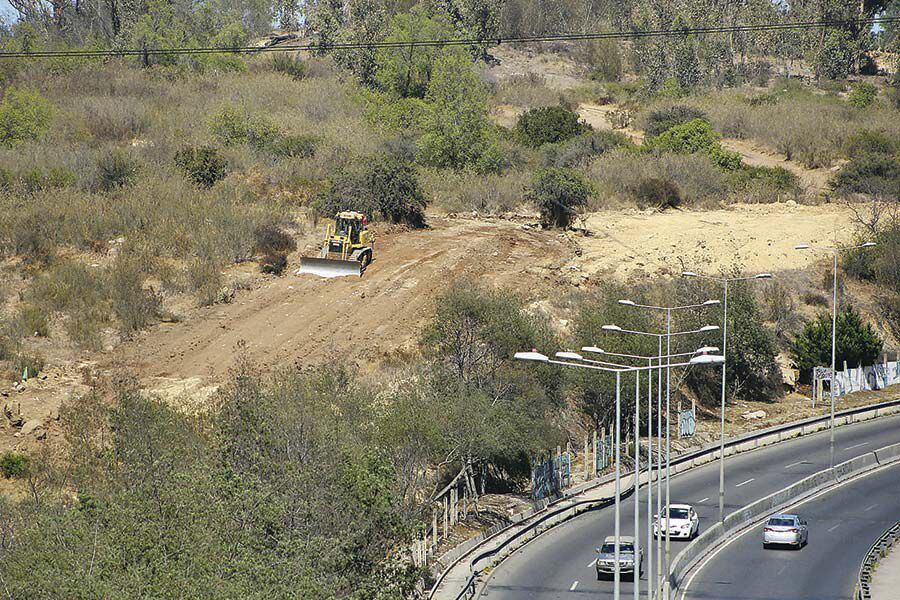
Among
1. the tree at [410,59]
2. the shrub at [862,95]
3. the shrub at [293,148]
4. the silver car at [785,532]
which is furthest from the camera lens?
the shrub at [862,95]

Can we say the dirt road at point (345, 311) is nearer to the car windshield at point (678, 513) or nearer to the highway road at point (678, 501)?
the highway road at point (678, 501)

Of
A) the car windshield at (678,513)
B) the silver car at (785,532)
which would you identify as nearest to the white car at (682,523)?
the car windshield at (678,513)

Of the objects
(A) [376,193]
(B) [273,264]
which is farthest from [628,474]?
(A) [376,193]

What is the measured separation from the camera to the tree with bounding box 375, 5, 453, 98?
8738 centimetres

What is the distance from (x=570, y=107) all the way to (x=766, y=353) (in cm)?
4767

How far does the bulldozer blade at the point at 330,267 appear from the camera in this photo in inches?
2205

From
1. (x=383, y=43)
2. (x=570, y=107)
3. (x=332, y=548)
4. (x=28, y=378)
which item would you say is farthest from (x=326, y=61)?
(x=332, y=548)

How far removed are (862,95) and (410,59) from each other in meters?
42.4

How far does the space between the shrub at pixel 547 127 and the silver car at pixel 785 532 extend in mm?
51122

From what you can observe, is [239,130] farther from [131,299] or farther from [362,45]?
[131,299]

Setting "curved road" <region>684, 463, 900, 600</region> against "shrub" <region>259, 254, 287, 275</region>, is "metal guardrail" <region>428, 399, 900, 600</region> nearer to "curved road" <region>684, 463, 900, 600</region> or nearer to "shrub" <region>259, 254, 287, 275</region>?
"curved road" <region>684, 463, 900, 600</region>

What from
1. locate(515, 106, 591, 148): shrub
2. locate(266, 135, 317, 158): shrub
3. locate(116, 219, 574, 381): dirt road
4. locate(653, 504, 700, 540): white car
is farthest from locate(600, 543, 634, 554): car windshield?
locate(515, 106, 591, 148): shrub

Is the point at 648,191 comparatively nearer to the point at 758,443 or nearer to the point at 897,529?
the point at 758,443

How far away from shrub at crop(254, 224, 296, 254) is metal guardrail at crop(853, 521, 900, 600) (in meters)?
31.7
